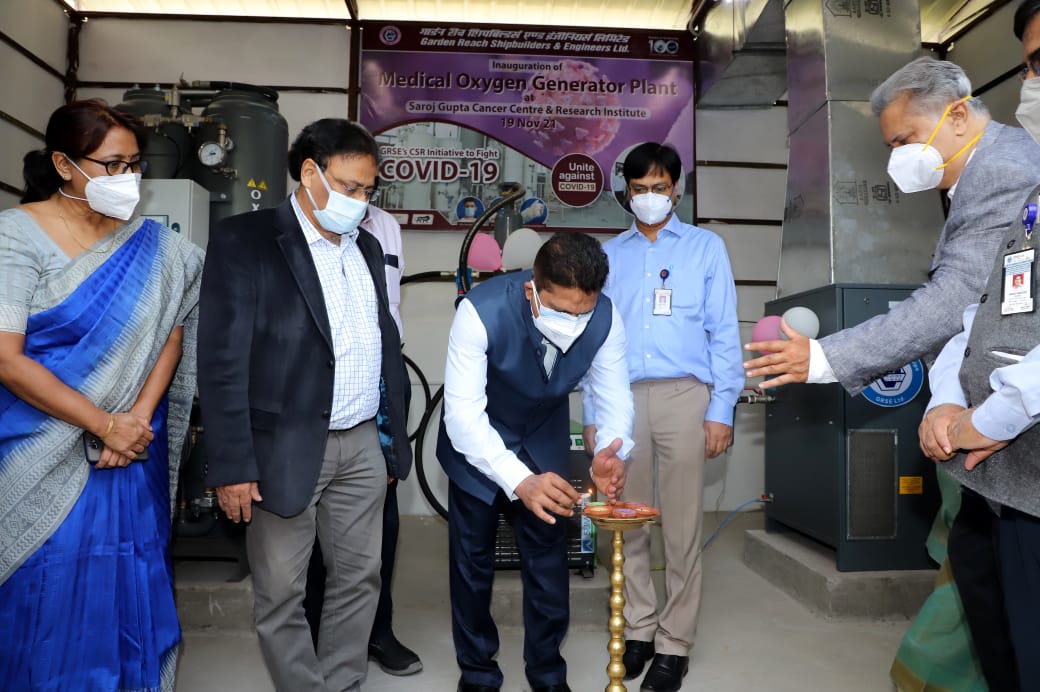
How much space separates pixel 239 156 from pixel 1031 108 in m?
3.04

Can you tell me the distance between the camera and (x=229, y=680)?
2438 mm

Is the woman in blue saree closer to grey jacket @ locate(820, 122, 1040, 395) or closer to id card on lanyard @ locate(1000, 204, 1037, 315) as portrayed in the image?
grey jacket @ locate(820, 122, 1040, 395)

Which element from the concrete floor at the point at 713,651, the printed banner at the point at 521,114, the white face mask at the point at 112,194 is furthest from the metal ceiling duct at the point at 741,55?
the white face mask at the point at 112,194

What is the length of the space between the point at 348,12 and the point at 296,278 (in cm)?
388

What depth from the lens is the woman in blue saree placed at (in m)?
1.71

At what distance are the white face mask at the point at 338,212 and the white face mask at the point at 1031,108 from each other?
146cm

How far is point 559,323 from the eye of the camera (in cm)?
197

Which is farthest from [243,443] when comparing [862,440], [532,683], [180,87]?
[180,87]

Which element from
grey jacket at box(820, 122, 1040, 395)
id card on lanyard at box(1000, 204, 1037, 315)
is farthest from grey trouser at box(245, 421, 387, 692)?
id card on lanyard at box(1000, 204, 1037, 315)

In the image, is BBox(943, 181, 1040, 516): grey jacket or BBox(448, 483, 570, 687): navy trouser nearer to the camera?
BBox(943, 181, 1040, 516): grey jacket

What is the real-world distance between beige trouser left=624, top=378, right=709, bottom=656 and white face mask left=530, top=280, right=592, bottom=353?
0.64 m

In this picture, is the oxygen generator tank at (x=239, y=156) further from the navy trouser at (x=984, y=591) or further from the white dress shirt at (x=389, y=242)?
the navy trouser at (x=984, y=591)

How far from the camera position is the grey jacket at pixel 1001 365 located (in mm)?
1244

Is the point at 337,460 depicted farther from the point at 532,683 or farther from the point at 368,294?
the point at 532,683
